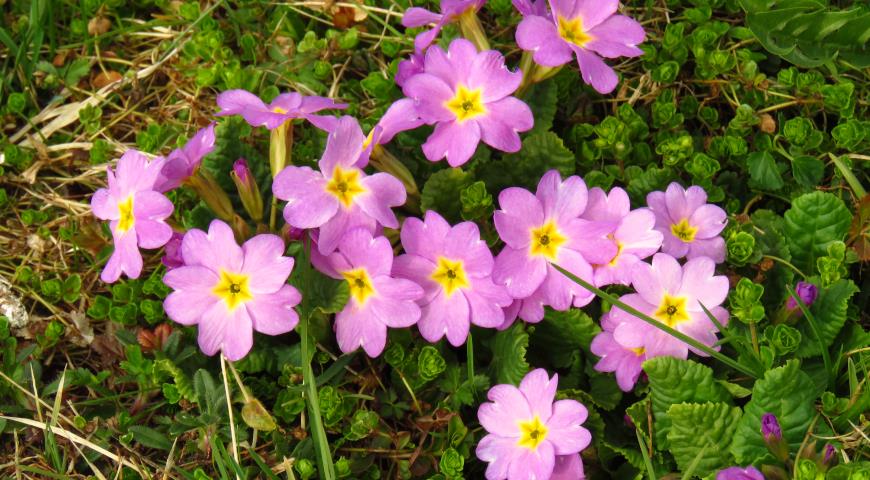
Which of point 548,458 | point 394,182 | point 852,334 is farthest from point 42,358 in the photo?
point 852,334

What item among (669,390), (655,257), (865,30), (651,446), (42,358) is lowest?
(42,358)

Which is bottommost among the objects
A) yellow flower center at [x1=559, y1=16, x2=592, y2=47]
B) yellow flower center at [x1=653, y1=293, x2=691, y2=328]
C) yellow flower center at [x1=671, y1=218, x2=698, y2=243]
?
yellow flower center at [x1=653, y1=293, x2=691, y2=328]

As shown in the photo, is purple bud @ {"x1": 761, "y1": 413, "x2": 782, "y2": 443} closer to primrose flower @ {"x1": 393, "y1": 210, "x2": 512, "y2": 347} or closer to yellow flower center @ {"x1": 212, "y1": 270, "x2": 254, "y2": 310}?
primrose flower @ {"x1": 393, "y1": 210, "x2": 512, "y2": 347}

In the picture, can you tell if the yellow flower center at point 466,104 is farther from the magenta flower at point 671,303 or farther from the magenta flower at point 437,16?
the magenta flower at point 671,303

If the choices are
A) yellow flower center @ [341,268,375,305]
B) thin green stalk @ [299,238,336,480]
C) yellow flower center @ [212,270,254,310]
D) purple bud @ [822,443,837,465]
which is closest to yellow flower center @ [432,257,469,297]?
yellow flower center @ [341,268,375,305]

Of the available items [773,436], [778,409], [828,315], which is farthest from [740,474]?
[828,315]

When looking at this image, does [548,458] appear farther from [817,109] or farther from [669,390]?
[817,109]

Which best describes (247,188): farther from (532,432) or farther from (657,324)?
(657,324)
